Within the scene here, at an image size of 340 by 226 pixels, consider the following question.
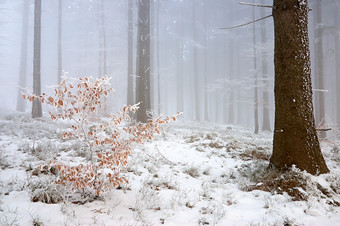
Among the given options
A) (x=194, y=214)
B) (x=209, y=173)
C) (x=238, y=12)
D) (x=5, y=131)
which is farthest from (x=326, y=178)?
(x=238, y=12)

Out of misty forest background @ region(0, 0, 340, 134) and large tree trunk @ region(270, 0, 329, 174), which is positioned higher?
misty forest background @ region(0, 0, 340, 134)

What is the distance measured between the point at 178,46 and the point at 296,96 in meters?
27.2

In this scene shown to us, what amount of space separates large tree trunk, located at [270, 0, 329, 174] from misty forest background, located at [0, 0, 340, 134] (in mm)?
11786

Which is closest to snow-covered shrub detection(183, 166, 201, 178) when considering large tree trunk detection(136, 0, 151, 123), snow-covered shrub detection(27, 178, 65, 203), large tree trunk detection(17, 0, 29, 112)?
snow-covered shrub detection(27, 178, 65, 203)

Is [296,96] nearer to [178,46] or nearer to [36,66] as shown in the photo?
[36,66]

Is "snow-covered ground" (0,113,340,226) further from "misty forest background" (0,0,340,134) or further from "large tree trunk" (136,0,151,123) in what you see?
"misty forest background" (0,0,340,134)

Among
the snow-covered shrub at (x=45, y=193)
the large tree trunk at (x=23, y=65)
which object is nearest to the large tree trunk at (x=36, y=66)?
the snow-covered shrub at (x=45, y=193)

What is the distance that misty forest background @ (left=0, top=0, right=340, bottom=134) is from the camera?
1808 cm

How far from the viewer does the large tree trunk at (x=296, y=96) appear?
3.79m

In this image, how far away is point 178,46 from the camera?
1140 inches

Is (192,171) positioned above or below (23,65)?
below

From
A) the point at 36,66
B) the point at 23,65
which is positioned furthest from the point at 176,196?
Result: the point at 23,65

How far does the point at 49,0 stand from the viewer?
77.7 ft

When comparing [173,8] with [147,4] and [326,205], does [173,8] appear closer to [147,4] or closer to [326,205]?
[147,4]
